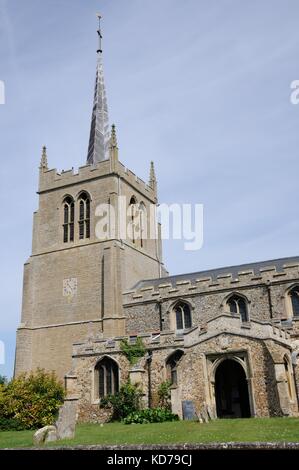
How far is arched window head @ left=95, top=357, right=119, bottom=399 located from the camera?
25516 millimetres

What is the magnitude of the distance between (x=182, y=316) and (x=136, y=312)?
10.0ft

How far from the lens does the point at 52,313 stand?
34219 millimetres

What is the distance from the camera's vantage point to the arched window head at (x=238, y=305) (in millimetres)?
28797

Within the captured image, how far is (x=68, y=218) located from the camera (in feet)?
122

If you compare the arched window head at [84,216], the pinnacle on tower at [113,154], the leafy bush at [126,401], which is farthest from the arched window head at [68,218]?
the leafy bush at [126,401]

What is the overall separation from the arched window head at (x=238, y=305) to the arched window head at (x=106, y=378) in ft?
25.6

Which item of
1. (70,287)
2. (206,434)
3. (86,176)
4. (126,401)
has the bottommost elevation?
(206,434)

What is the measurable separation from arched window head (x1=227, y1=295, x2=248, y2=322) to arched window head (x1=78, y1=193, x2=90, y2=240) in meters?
11.7

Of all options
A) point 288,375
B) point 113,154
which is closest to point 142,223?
point 113,154

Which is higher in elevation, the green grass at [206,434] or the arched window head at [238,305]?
the arched window head at [238,305]

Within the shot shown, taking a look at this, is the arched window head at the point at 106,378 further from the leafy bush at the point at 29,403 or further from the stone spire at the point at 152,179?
the stone spire at the point at 152,179

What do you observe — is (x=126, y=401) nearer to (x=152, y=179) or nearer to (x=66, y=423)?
(x=66, y=423)

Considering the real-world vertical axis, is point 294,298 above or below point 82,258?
below
